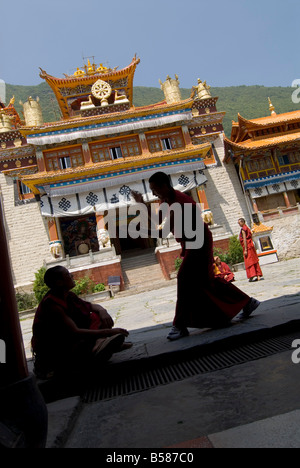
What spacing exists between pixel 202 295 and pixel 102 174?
14.6m

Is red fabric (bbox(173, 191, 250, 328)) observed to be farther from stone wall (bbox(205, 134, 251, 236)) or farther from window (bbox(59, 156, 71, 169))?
window (bbox(59, 156, 71, 169))

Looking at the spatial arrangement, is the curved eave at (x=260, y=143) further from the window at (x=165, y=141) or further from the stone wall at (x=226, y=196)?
the window at (x=165, y=141)

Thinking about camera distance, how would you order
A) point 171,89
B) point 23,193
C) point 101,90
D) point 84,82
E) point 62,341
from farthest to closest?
point 84,82
point 171,89
point 101,90
point 23,193
point 62,341

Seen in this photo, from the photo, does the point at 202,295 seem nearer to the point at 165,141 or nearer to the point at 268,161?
the point at 165,141

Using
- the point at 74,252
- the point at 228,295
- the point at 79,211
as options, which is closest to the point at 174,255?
the point at 79,211

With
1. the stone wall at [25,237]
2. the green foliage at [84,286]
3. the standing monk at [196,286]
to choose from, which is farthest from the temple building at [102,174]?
the standing monk at [196,286]

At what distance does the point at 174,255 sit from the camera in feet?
48.0

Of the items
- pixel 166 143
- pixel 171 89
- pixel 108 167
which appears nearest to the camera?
pixel 108 167

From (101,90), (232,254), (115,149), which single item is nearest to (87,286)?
(232,254)

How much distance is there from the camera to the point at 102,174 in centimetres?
1675

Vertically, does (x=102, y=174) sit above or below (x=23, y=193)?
below

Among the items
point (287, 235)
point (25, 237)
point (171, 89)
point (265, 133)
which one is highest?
point (171, 89)

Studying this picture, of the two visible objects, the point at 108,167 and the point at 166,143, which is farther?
the point at 166,143

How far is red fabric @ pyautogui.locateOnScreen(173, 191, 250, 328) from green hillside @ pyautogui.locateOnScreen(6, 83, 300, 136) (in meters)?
43.1
